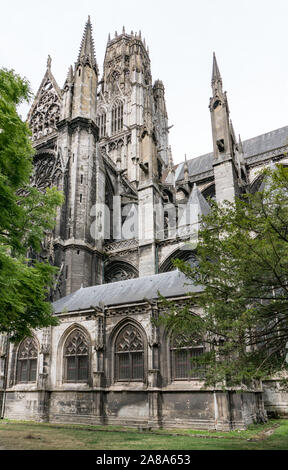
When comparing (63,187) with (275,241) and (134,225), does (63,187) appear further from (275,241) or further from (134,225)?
(275,241)

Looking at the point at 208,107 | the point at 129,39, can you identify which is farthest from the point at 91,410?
the point at 129,39

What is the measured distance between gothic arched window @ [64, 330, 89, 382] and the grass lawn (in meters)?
2.87

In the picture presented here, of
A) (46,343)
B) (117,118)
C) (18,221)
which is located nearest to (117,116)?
(117,118)

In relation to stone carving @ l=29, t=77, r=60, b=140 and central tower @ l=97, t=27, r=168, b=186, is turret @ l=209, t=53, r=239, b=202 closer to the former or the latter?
stone carving @ l=29, t=77, r=60, b=140

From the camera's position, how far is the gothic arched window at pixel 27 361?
15789 millimetres

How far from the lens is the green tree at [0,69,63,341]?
7.88 meters

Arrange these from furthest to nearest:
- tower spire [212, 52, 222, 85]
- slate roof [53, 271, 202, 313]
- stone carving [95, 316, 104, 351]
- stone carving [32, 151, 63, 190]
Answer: tower spire [212, 52, 222, 85] < stone carving [32, 151, 63, 190] < slate roof [53, 271, 202, 313] < stone carving [95, 316, 104, 351]

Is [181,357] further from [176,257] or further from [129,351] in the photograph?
[176,257]

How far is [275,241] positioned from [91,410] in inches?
393

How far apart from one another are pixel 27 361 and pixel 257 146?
2872cm

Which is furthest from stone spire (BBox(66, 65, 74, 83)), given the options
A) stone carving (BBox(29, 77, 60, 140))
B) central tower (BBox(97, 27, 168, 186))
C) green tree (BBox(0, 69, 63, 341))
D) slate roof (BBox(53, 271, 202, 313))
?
green tree (BBox(0, 69, 63, 341))

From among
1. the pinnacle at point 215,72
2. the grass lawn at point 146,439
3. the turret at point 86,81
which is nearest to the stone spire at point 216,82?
the pinnacle at point 215,72

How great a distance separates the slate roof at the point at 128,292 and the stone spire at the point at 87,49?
17886 mm

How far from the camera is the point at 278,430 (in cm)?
1087
